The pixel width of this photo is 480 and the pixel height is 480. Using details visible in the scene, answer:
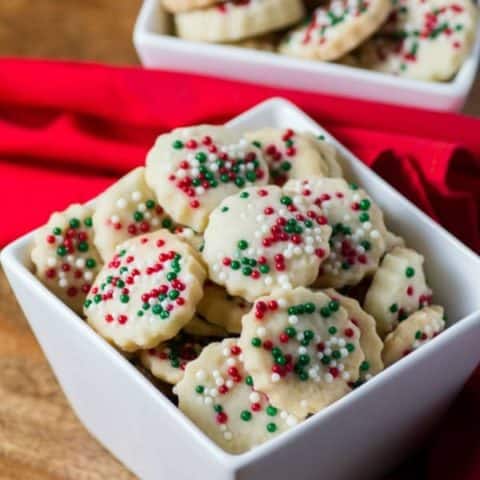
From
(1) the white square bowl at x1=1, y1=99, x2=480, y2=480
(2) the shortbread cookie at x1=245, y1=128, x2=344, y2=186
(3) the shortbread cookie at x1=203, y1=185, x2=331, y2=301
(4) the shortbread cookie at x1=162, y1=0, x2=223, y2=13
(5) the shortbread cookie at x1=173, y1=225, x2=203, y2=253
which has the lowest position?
(1) the white square bowl at x1=1, y1=99, x2=480, y2=480

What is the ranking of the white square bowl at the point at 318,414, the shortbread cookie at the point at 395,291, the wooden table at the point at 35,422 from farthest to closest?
the wooden table at the point at 35,422, the shortbread cookie at the point at 395,291, the white square bowl at the point at 318,414

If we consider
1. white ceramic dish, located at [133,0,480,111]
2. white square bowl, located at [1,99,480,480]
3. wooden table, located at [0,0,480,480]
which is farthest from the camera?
white ceramic dish, located at [133,0,480,111]

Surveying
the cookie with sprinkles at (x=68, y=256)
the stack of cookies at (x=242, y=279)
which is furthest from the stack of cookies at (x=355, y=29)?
the cookie with sprinkles at (x=68, y=256)

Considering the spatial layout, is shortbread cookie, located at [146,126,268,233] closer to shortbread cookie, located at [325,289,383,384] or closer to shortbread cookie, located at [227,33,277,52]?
shortbread cookie, located at [325,289,383,384]

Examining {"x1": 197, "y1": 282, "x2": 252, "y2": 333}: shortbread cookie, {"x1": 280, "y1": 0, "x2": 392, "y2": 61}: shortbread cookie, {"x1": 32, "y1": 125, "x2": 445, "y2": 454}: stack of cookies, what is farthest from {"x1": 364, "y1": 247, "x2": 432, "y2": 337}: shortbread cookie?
{"x1": 280, "y1": 0, "x2": 392, "y2": 61}: shortbread cookie

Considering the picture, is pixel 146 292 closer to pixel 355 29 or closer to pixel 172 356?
pixel 172 356

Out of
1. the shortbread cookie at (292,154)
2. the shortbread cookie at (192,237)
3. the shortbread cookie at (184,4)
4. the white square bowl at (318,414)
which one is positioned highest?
the shortbread cookie at (184,4)

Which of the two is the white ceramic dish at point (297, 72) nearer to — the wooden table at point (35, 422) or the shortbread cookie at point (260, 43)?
the shortbread cookie at point (260, 43)
